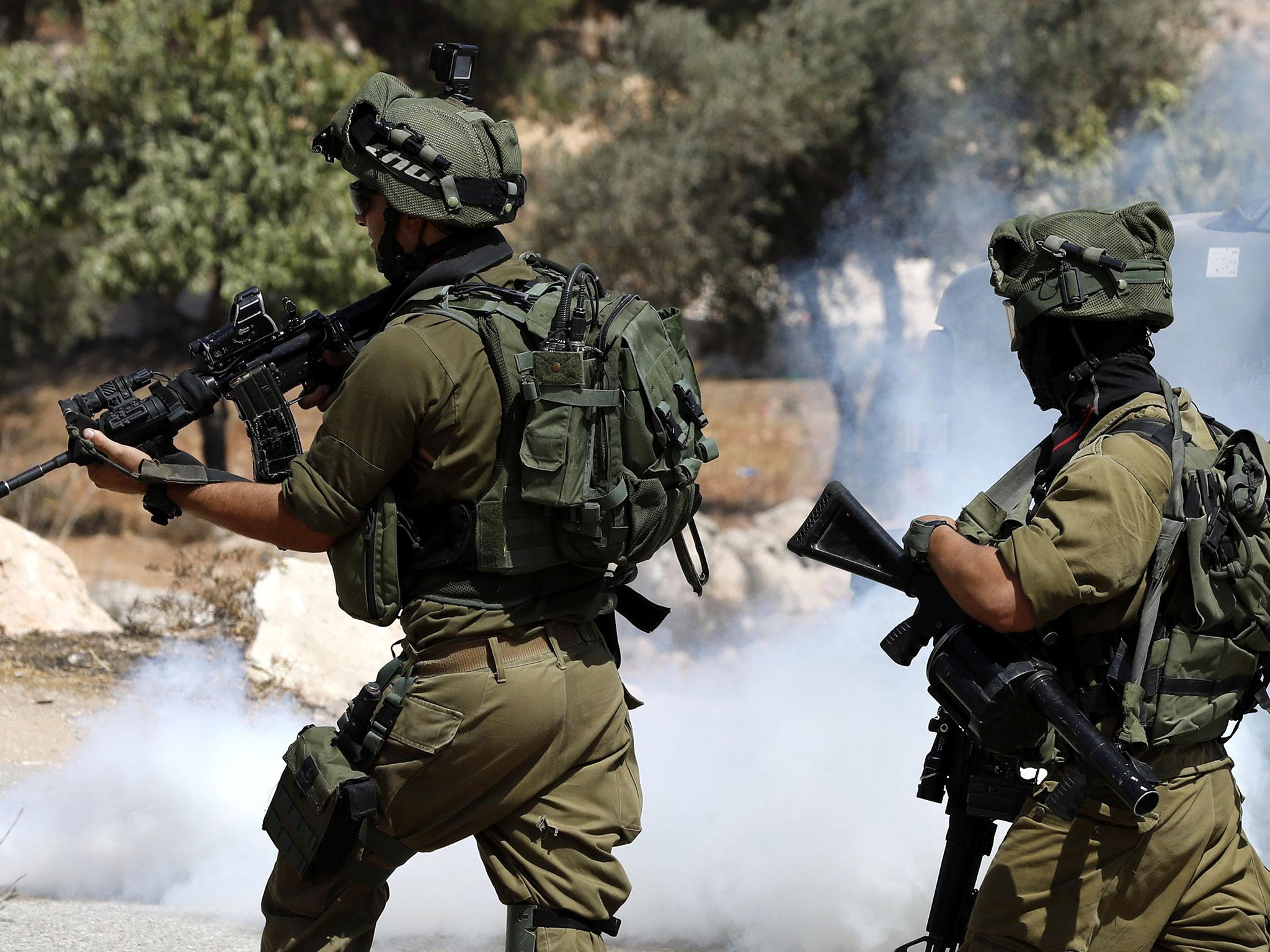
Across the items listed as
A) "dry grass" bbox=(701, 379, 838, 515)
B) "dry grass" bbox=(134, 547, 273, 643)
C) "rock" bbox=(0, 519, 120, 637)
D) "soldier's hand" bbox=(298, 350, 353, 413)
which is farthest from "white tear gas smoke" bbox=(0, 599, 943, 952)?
"dry grass" bbox=(701, 379, 838, 515)

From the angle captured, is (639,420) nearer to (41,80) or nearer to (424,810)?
(424,810)

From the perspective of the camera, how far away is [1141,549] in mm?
2043

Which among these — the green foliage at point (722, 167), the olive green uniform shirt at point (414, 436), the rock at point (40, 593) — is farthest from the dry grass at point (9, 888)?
the green foliage at point (722, 167)

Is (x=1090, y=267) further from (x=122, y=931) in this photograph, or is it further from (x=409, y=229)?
(x=122, y=931)

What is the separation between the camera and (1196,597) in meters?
2.10

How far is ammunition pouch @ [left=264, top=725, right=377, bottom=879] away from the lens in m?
2.22

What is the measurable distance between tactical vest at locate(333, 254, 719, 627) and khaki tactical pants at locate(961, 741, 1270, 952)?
0.83 metres

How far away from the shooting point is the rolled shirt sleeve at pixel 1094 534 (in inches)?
80.0

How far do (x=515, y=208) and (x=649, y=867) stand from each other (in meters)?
2.24

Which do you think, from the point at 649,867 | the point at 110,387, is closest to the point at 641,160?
the point at 649,867

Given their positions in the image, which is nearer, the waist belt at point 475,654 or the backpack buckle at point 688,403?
the waist belt at point 475,654

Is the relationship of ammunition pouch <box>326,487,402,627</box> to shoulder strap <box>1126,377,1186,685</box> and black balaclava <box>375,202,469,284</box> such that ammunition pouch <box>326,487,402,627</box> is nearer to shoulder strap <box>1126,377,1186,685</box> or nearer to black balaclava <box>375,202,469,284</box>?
black balaclava <box>375,202,469,284</box>

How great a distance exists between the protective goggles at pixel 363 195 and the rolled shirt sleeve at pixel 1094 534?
127 cm

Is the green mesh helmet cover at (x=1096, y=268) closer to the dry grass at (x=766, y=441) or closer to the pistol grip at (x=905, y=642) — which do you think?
the pistol grip at (x=905, y=642)
